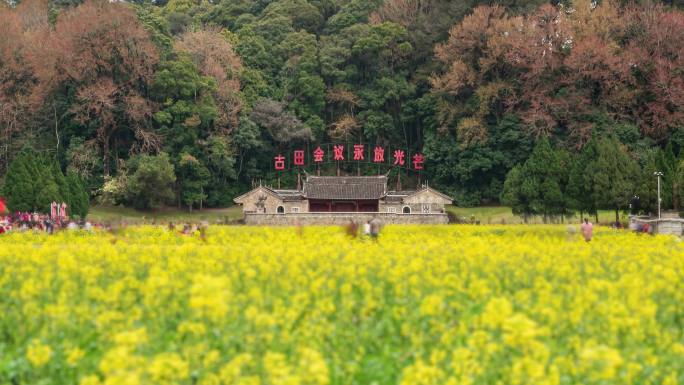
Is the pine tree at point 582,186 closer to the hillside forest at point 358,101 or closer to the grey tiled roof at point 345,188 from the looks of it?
the hillside forest at point 358,101

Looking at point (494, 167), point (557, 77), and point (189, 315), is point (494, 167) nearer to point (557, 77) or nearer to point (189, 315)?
point (557, 77)

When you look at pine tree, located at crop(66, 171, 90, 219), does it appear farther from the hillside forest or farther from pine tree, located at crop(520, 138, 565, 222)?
pine tree, located at crop(520, 138, 565, 222)

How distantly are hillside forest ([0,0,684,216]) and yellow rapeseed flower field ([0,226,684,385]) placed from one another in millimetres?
28044

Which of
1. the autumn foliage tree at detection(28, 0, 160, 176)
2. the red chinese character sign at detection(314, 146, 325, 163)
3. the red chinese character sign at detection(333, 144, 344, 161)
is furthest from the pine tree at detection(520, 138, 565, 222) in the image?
the autumn foliage tree at detection(28, 0, 160, 176)

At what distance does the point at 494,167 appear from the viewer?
52875mm

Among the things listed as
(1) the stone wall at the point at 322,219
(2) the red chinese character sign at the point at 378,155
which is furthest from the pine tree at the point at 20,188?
(2) the red chinese character sign at the point at 378,155

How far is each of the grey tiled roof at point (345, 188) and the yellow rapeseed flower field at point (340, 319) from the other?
32.6 m

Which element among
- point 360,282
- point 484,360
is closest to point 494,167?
point 360,282

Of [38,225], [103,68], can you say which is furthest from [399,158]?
[38,225]

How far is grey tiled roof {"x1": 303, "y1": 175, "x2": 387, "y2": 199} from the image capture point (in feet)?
162

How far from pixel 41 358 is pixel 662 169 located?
38.9m

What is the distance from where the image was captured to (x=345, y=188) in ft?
164

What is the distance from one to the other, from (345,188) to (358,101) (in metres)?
11.3

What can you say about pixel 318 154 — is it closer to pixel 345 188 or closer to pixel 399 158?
pixel 399 158
